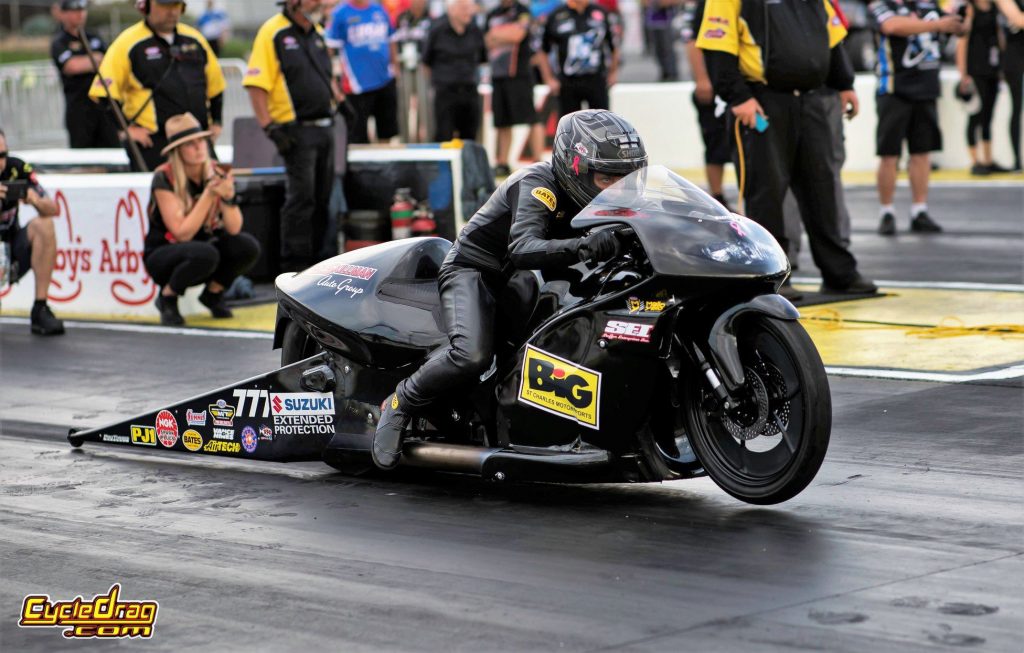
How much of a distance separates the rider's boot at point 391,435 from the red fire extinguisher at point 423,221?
293 inches

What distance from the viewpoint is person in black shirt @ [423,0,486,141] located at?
1931 cm

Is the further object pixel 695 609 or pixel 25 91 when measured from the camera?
pixel 25 91

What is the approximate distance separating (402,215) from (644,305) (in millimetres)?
8418

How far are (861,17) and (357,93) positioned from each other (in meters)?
10.7

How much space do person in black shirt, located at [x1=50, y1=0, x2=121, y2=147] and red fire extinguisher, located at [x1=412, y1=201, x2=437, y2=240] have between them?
12.6ft

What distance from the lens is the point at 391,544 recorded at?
5.99m

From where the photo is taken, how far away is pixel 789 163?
1109 cm

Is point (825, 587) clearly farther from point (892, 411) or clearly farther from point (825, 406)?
point (892, 411)

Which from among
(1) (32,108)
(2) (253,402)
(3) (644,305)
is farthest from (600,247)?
(1) (32,108)

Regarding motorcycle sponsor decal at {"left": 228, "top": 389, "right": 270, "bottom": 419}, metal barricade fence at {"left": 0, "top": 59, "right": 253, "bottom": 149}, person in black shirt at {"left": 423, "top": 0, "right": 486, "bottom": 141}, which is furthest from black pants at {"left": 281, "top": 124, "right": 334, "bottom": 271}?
metal barricade fence at {"left": 0, "top": 59, "right": 253, "bottom": 149}

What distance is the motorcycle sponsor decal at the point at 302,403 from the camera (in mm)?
7223

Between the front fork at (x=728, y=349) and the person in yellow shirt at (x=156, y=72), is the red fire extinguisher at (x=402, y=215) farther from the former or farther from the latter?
the front fork at (x=728, y=349)

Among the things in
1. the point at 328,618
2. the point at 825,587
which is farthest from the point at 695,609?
the point at 328,618

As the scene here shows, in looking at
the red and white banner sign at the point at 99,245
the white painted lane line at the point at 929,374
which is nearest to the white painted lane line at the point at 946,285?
the white painted lane line at the point at 929,374
